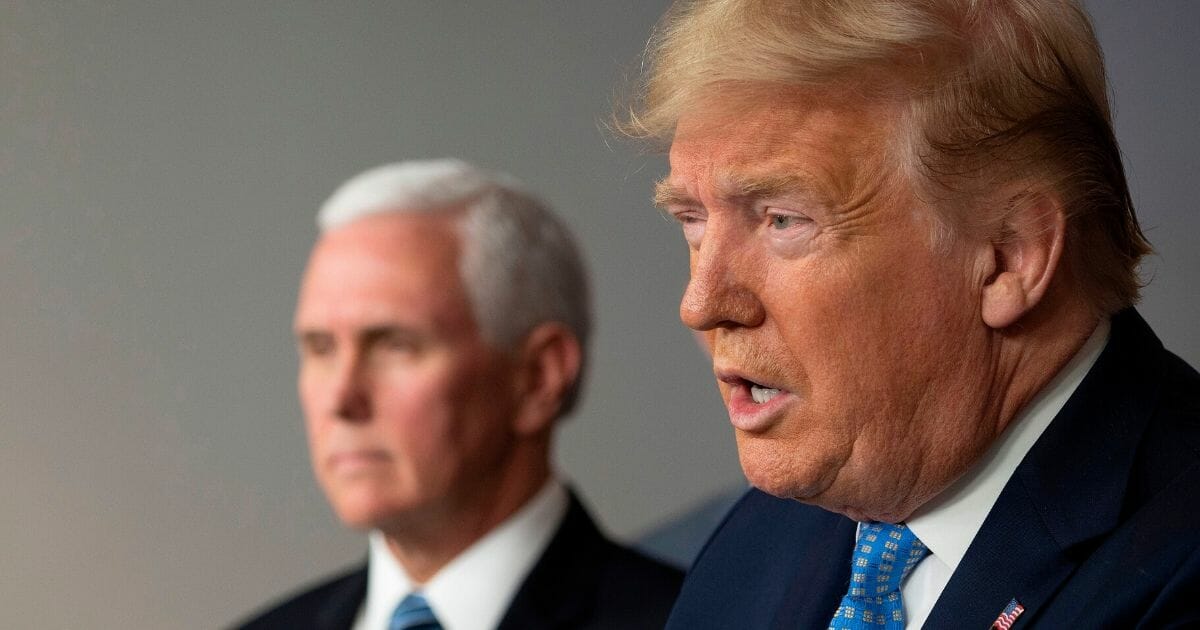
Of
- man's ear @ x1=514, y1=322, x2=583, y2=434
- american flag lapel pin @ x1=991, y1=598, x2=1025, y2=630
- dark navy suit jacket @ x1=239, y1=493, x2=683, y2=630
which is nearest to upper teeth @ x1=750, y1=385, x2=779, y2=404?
american flag lapel pin @ x1=991, y1=598, x2=1025, y2=630

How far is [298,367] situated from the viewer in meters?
3.63

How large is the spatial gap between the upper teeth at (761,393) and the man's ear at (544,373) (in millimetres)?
1140

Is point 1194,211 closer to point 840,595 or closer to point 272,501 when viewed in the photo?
point 840,595

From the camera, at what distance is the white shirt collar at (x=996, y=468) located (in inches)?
57.5

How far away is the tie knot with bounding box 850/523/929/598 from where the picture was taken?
1.51 meters

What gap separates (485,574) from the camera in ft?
8.13

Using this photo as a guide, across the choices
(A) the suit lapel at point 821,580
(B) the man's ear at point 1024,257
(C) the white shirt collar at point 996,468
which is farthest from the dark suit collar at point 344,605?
(B) the man's ear at point 1024,257

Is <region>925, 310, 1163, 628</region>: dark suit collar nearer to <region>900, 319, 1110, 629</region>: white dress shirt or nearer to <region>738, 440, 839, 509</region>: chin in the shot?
<region>900, 319, 1110, 629</region>: white dress shirt

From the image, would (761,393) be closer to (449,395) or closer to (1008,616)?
(1008,616)

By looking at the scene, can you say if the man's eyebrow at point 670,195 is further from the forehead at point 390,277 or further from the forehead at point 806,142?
the forehead at point 390,277

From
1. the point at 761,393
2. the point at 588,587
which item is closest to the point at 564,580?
the point at 588,587

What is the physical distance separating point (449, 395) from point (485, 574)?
0.30 meters

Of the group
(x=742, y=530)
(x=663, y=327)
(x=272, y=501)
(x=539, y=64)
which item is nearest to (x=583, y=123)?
(x=539, y=64)

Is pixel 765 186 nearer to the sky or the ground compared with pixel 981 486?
nearer to the sky
